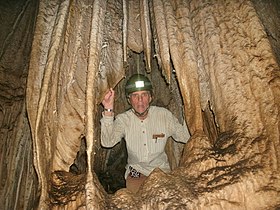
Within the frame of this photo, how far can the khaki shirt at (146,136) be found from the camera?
3.18 meters

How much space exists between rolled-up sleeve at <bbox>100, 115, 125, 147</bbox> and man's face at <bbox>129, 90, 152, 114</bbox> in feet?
0.85

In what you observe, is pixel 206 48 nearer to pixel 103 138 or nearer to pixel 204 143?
pixel 204 143

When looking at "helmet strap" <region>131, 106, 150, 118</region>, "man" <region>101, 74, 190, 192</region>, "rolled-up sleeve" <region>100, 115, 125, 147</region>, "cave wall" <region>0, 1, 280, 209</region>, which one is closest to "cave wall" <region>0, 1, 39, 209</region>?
"cave wall" <region>0, 1, 280, 209</region>

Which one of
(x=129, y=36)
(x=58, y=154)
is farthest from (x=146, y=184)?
(x=129, y=36)

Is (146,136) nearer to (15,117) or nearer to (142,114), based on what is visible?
(142,114)

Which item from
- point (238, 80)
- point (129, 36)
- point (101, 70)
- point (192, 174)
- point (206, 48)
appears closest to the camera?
point (192, 174)

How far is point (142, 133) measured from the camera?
10.7 ft

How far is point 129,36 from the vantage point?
10.9ft

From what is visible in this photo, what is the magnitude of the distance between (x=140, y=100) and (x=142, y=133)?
37cm

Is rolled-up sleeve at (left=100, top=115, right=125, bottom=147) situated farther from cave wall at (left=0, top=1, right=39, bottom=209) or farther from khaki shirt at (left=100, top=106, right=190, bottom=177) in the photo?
cave wall at (left=0, top=1, right=39, bottom=209)

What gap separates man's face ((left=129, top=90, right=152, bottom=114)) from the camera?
3.23m

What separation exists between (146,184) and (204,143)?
563 millimetres

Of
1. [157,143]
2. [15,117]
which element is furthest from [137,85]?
[15,117]

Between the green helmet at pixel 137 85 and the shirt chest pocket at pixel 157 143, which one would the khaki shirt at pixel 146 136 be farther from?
the green helmet at pixel 137 85
